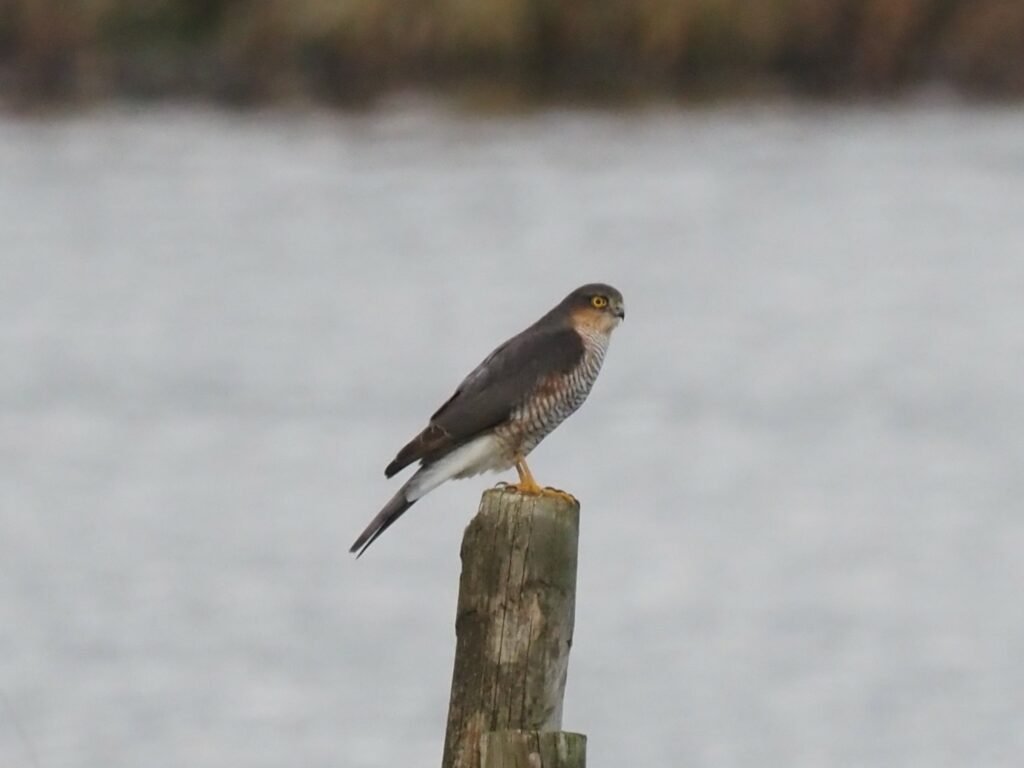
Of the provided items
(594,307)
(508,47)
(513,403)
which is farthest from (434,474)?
(508,47)

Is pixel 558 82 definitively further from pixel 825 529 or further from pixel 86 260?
pixel 825 529

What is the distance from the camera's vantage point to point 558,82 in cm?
3275

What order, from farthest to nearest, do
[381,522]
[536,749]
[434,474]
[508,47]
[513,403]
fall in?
1. [508,47]
2. [513,403]
3. [434,474]
4. [381,522]
5. [536,749]

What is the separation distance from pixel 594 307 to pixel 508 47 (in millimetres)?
25412

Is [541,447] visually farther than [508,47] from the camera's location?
No

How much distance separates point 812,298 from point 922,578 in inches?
342

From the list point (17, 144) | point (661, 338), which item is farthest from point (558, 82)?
point (661, 338)

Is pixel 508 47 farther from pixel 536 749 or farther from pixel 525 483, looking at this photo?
pixel 536 749

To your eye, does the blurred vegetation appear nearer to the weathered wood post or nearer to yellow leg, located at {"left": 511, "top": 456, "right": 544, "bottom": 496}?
yellow leg, located at {"left": 511, "top": 456, "right": 544, "bottom": 496}

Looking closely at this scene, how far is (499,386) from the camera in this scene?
6824 millimetres

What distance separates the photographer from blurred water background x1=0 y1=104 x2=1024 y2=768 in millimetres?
12102

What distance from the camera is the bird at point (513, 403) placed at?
667 centimetres

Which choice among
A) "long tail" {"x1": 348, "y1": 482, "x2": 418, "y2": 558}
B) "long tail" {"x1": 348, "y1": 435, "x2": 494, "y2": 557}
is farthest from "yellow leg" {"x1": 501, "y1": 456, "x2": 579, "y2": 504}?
"long tail" {"x1": 348, "y1": 482, "x2": 418, "y2": 558}

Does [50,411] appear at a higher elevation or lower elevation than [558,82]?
lower
